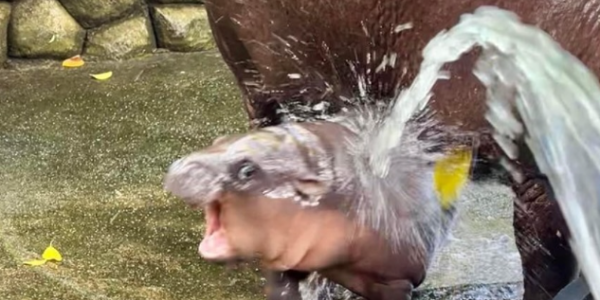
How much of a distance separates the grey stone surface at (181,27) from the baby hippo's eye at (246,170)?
3.25 m

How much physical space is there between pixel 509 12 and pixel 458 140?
21 cm

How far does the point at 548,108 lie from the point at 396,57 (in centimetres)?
43

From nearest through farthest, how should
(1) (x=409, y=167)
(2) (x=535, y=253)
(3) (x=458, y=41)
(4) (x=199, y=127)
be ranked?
1. (1) (x=409, y=167)
2. (3) (x=458, y=41)
3. (2) (x=535, y=253)
4. (4) (x=199, y=127)

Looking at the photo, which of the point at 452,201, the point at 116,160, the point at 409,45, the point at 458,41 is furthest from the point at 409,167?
the point at 116,160

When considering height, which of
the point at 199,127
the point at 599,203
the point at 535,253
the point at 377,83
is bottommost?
the point at 199,127

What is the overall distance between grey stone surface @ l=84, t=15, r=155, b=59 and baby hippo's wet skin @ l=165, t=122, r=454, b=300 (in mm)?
3099

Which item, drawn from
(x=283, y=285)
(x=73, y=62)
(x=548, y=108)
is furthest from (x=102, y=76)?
(x=548, y=108)

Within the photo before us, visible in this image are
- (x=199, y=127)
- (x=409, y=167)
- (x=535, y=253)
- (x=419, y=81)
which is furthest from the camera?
(x=199, y=127)

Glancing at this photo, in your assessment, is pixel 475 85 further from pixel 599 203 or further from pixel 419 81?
pixel 599 203

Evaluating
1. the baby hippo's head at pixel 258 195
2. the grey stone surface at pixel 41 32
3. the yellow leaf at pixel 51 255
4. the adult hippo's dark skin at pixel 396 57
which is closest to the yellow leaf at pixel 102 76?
the grey stone surface at pixel 41 32

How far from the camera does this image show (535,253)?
1977mm

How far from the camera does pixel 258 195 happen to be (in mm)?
1401

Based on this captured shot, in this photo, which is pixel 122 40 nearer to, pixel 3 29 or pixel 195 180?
pixel 3 29

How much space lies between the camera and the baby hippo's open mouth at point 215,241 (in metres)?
1.39
